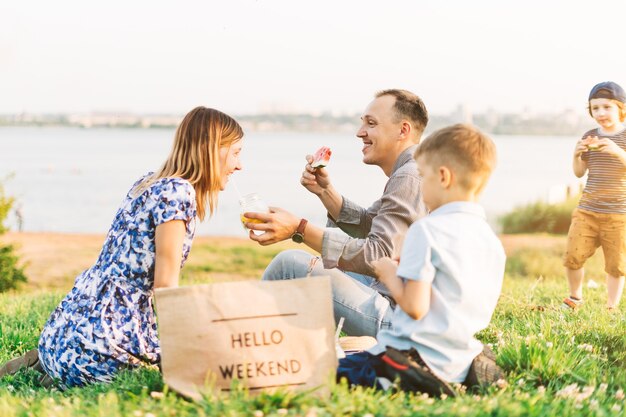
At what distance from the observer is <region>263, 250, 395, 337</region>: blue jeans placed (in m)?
4.14

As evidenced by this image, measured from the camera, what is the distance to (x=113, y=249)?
3801mm

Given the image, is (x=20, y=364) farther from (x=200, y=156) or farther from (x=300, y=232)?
(x=300, y=232)

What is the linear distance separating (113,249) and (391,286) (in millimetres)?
1515

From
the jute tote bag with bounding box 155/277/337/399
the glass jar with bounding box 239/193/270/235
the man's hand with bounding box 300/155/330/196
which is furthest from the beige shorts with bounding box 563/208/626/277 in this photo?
the jute tote bag with bounding box 155/277/337/399

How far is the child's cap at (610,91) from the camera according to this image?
6184 millimetres

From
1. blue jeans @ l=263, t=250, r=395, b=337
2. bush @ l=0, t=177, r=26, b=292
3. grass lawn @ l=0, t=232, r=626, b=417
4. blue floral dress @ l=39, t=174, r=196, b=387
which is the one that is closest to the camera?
grass lawn @ l=0, t=232, r=626, b=417

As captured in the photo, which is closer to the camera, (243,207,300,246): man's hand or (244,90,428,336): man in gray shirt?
(243,207,300,246): man's hand

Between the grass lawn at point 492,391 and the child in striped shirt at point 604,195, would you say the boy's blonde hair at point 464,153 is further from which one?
the child in striped shirt at point 604,195

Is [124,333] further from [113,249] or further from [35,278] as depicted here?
[35,278]

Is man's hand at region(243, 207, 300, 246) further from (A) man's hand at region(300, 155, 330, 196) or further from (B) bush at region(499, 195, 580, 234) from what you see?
(B) bush at region(499, 195, 580, 234)

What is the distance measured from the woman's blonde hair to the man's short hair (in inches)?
45.5

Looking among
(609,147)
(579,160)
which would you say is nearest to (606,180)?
(579,160)

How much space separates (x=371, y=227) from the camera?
4.32 m

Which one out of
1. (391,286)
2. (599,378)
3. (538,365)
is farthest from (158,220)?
(599,378)
